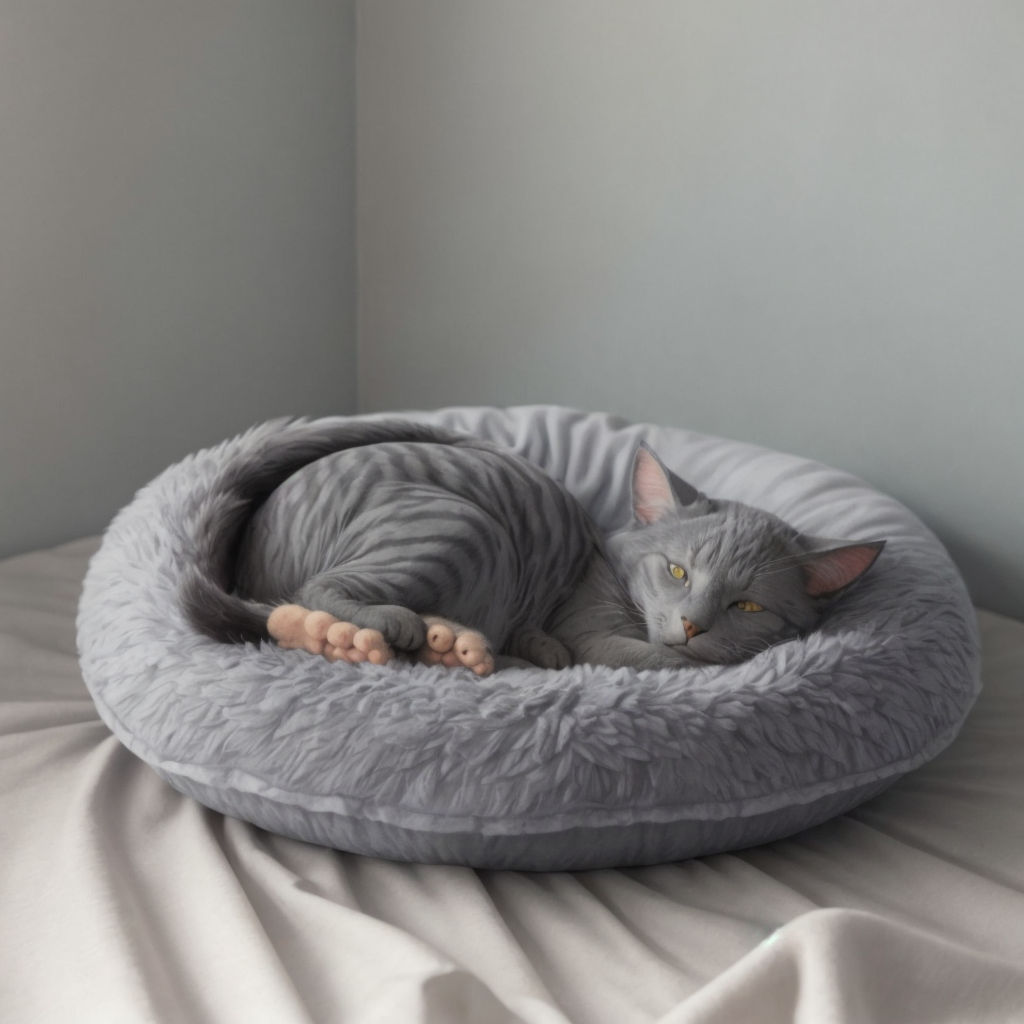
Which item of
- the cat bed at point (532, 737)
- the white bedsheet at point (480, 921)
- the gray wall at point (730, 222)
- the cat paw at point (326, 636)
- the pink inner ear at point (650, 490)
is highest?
the gray wall at point (730, 222)

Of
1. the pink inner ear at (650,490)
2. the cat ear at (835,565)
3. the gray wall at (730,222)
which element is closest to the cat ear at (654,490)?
the pink inner ear at (650,490)

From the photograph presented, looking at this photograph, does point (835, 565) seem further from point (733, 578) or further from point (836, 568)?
point (733, 578)

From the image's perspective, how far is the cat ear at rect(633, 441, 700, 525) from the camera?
1.35 metres

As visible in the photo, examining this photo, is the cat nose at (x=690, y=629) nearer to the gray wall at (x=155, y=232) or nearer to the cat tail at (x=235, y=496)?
the cat tail at (x=235, y=496)

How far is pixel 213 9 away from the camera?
1.99 metres

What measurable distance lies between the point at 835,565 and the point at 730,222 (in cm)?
77

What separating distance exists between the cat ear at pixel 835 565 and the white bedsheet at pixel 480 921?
0.76 feet

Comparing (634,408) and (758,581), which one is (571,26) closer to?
(634,408)

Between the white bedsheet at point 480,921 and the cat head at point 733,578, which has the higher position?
the cat head at point 733,578

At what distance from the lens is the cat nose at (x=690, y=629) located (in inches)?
47.9

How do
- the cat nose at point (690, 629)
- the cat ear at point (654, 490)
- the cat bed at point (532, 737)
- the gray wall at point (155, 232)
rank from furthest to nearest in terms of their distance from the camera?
the gray wall at point (155, 232), the cat ear at point (654, 490), the cat nose at point (690, 629), the cat bed at point (532, 737)

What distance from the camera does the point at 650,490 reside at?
1.38m

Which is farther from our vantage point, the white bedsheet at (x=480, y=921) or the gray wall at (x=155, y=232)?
the gray wall at (x=155, y=232)

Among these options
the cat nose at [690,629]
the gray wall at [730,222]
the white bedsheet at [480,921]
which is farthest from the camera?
the gray wall at [730,222]
